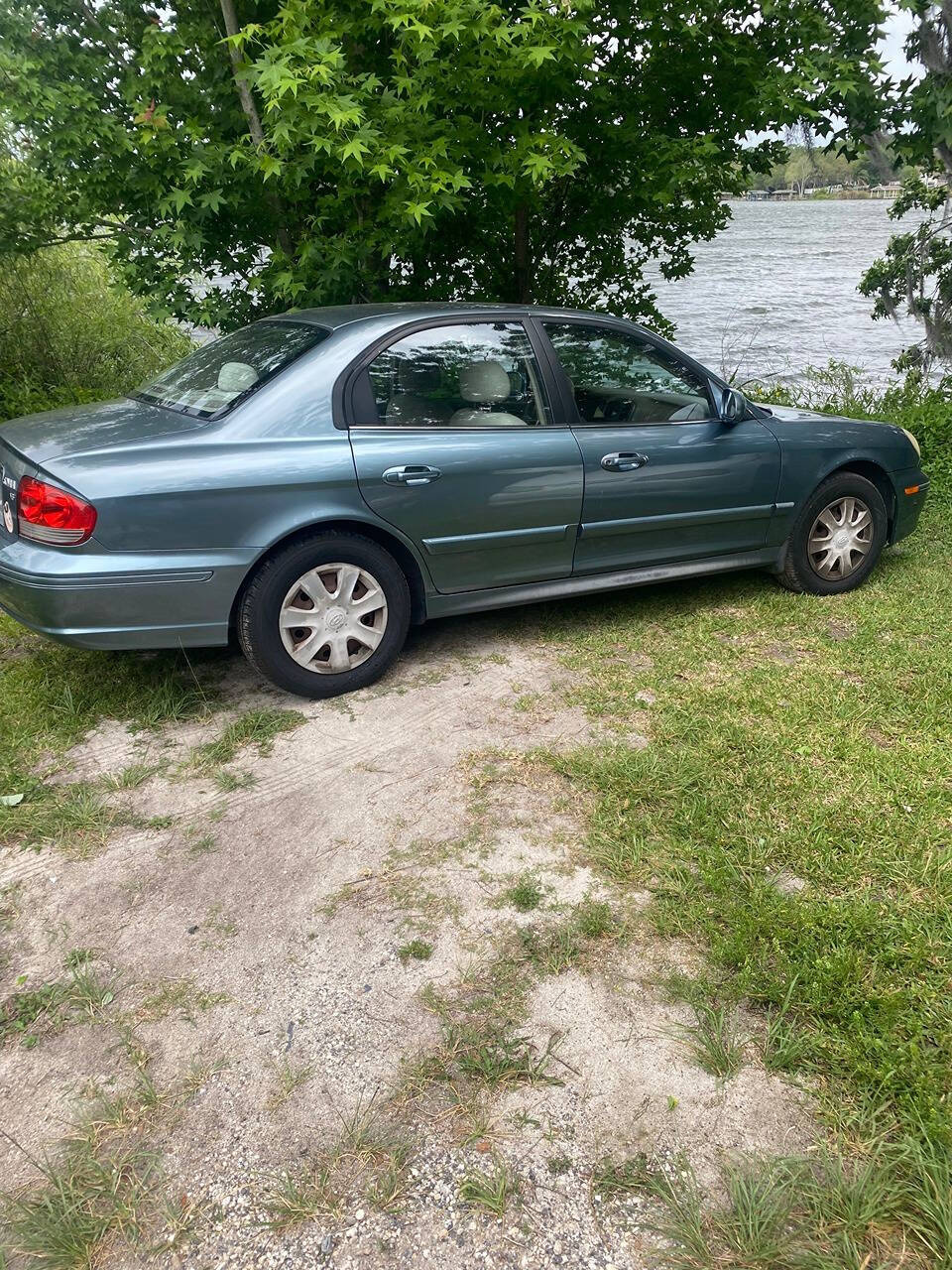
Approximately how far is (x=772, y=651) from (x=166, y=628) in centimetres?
276

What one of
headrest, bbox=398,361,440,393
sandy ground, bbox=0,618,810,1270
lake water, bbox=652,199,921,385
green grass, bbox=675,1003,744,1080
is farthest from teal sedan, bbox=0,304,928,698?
lake water, bbox=652,199,921,385

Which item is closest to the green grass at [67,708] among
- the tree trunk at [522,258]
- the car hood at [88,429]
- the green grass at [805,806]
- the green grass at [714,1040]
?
the car hood at [88,429]

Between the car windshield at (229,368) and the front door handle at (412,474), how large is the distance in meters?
0.65

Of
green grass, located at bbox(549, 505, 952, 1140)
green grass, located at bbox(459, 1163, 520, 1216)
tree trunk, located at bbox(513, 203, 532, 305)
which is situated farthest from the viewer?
tree trunk, located at bbox(513, 203, 532, 305)

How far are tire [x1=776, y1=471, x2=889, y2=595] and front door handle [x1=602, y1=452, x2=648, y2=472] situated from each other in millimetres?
1112

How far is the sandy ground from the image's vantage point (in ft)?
6.15

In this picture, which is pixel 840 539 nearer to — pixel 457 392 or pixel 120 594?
pixel 457 392

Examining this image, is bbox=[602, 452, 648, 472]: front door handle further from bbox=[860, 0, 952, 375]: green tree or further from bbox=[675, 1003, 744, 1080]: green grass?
bbox=[860, 0, 952, 375]: green tree

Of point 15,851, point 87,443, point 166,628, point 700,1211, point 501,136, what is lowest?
point 700,1211

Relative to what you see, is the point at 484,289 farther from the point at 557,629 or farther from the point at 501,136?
the point at 557,629

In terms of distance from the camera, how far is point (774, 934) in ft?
8.33

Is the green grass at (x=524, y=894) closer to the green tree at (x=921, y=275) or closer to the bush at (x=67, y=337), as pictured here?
the bush at (x=67, y=337)

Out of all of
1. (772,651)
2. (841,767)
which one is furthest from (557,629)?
(841,767)

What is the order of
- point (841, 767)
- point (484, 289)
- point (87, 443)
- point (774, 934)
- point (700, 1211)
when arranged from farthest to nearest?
point (484, 289)
point (87, 443)
point (841, 767)
point (774, 934)
point (700, 1211)
